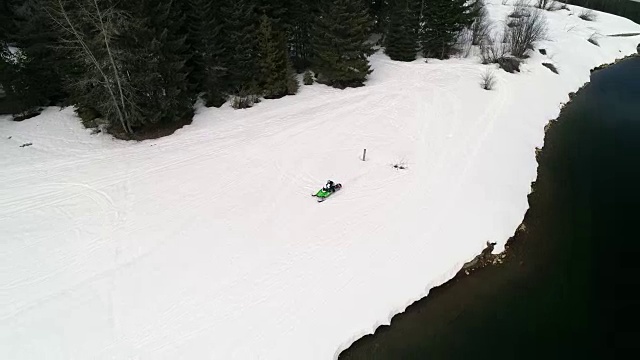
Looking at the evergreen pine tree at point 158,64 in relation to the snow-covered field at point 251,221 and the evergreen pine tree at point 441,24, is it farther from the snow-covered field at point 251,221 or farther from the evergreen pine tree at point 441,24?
the evergreen pine tree at point 441,24

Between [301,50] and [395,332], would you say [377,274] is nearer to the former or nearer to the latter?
[395,332]

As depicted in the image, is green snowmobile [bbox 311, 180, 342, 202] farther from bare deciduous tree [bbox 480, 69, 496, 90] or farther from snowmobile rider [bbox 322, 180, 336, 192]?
bare deciduous tree [bbox 480, 69, 496, 90]

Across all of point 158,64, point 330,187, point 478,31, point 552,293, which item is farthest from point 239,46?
point 478,31

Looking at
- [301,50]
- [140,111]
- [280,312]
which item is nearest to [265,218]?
[280,312]

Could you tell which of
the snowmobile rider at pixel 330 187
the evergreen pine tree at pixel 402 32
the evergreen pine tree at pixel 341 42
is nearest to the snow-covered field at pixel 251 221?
the snowmobile rider at pixel 330 187

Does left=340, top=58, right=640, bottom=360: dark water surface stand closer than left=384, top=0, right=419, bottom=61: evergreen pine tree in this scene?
Yes

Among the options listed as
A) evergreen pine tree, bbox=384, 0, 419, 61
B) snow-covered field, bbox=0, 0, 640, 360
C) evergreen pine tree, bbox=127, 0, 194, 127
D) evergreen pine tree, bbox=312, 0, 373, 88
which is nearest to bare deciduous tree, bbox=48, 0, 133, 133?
evergreen pine tree, bbox=127, 0, 194, 127
